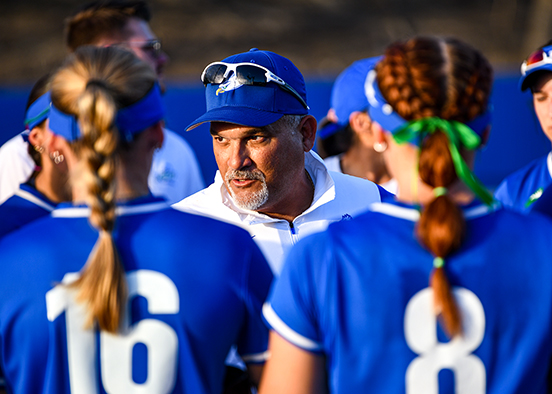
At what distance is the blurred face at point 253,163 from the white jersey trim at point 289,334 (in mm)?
1162

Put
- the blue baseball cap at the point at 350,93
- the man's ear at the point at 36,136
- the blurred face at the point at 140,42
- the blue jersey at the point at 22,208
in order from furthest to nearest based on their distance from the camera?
1. the blurred face at the point at 140,42
2. the blue baseball cap at the point at 350,93
3. the man's ear at the point at 36,136
4. the blue jersey at the point at 22,208

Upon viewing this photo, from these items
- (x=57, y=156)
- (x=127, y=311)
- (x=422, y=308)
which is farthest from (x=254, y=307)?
(x=57, y=156)

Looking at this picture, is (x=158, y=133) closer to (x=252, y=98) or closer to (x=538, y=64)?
(x=252, y=98)

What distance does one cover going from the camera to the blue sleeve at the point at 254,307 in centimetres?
164

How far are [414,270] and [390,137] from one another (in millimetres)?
357

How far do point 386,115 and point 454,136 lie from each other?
0.19m

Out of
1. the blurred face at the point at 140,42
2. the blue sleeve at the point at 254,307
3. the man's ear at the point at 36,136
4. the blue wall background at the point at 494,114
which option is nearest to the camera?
the blue sleeve at the point at 254,307

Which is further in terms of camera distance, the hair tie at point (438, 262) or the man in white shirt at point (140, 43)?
the man in white shirt at point (140, 43)

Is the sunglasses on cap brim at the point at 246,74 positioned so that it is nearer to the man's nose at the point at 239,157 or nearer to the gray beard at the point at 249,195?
the man's nose at the point at 239,157

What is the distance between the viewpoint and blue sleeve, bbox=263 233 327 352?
1.51 m

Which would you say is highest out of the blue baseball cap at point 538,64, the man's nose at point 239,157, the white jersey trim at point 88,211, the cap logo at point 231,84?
the blue baseball cap at point 538,64

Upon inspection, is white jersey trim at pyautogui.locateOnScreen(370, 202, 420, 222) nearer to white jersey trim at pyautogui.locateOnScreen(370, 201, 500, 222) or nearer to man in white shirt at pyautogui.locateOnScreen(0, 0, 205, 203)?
white jersey trim at pyautogui.locateOnScreen(370, 201, 500, 222)

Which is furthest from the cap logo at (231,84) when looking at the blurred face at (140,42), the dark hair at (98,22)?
the dark hair at (98,22)

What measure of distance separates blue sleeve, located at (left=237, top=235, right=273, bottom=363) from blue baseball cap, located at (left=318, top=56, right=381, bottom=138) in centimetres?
213
